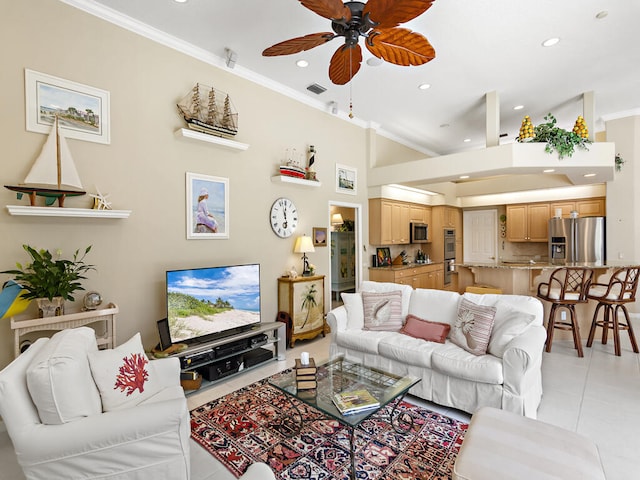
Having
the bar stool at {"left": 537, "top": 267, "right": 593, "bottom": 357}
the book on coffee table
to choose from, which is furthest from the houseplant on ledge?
the bar stool at {"left": 537, "top": 267, "right": 593, "bottom": 357}

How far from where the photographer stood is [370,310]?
3.57 meters

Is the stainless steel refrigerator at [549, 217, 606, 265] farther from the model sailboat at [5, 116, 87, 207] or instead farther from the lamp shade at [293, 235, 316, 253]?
the model sailboat at [5, 116, 87, 207]

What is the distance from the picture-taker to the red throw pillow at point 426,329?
3.09 m

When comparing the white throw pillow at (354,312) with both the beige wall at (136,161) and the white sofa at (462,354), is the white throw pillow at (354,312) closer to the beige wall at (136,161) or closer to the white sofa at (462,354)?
the white sofa at (462,354)

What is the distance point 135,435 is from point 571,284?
4958 mm

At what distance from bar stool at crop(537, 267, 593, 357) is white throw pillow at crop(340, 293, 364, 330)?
2444mm

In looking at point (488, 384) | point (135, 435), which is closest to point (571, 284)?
point (488, 384)

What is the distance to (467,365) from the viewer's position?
257 centimetres

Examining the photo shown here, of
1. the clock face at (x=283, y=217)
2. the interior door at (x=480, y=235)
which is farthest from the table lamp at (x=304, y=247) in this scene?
the interior door at (x=480, y=235)

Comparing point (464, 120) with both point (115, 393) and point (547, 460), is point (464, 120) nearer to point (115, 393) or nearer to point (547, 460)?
point (547, 460)

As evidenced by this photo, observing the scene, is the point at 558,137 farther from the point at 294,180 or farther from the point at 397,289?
the point at 294,180

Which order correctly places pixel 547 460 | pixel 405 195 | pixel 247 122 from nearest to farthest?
pixel 547 460, pixel 247 122, pixel 405 195

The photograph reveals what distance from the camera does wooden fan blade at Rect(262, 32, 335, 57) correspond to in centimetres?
227

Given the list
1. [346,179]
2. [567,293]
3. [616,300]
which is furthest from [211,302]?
[616,300]
